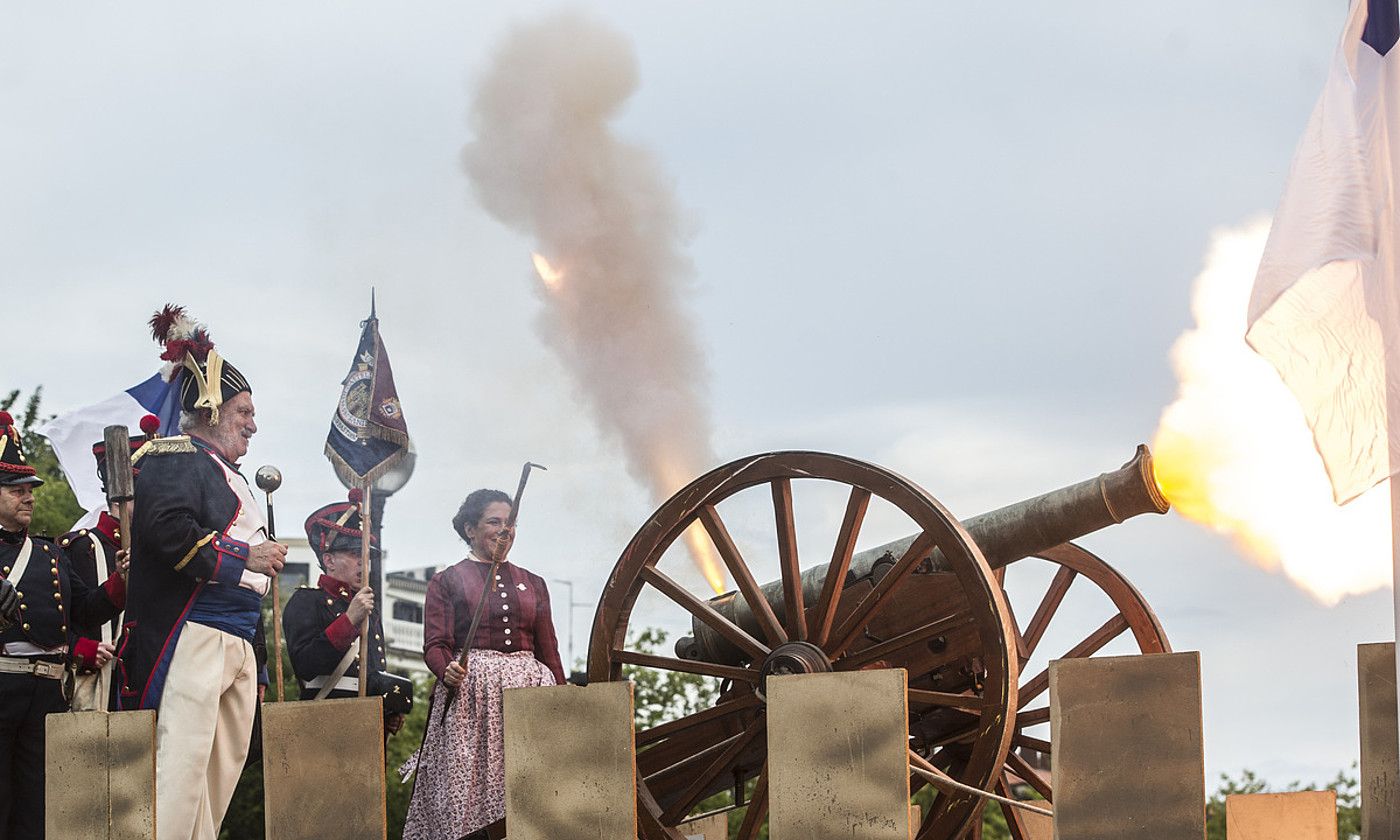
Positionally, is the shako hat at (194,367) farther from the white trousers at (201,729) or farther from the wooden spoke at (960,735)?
the wooden spoke at (960,735)

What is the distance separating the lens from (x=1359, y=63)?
6984mm

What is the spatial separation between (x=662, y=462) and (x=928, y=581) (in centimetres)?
245

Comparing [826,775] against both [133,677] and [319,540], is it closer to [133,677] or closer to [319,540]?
[133,677]

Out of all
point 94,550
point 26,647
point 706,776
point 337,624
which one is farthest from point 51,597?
point 706,776

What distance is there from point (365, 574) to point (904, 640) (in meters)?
2.13

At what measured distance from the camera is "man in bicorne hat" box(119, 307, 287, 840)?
7.20 meters

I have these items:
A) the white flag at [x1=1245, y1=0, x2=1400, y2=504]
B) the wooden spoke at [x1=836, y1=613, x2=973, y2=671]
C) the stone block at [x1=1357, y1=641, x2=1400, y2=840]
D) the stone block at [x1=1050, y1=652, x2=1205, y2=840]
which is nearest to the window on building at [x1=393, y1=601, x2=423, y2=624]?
the wooden spoke at [x1=836, y1=613, x2=973, y2=671]

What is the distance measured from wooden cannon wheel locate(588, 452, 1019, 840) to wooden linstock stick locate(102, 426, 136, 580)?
1785 mm

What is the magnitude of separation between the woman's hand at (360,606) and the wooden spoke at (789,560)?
65.9 inches

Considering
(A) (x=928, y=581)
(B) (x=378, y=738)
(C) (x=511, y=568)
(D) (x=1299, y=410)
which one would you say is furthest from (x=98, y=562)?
(D) (x=1299, y=410)

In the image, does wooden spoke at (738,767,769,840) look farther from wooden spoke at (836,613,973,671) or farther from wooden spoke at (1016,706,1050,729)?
wooden spoke at (1016,706,1050,729)

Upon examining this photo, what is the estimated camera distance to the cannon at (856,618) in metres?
6.77

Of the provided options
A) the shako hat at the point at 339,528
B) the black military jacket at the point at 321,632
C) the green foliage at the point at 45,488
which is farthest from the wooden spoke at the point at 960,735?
the green foliage at the point at 45,488

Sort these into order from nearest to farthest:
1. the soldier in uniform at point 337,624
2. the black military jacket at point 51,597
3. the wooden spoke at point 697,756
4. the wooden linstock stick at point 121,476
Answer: the wooden spoke at point 697,756 < the black military jacket at point 51,597 < the wooden linstock stick at point 121,476 < the soldier in uniform at point 337,624
